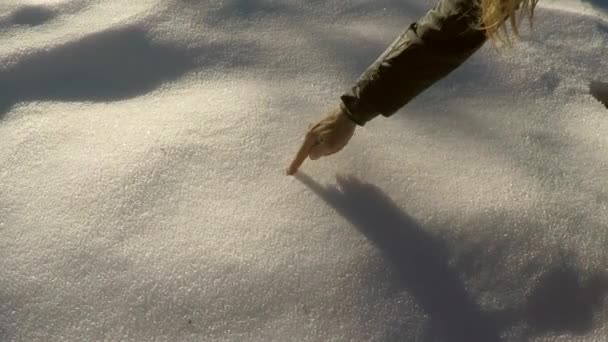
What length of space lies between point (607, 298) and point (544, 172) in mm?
262

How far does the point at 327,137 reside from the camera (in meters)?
1.02

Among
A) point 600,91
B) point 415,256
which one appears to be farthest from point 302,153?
point 600,91

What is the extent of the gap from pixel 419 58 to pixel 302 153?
0.28 meters

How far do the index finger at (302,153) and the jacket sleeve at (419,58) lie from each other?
0.38 ft

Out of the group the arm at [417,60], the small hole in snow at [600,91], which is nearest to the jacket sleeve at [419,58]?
the arm at [417,60]

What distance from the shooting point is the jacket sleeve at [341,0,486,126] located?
835 mm

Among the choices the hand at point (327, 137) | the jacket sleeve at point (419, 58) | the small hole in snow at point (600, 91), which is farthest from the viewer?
the small hole in snow at point (600, 91)

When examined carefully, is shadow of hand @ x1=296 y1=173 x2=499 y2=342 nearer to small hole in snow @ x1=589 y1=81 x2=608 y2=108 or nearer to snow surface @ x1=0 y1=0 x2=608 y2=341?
snow surface @ x1=0 y1=0 x2=608 y2=341

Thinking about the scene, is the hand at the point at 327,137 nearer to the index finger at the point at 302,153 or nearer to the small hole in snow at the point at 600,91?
the index finger at the point at 302,153

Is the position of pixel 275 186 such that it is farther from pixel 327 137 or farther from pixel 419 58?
pixel 419 58

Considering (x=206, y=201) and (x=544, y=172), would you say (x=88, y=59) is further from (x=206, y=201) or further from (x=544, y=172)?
(x=544, y=172)

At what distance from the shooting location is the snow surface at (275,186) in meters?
0.90

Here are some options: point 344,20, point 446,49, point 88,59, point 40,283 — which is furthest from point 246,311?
point 344,20

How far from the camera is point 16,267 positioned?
92 cm
